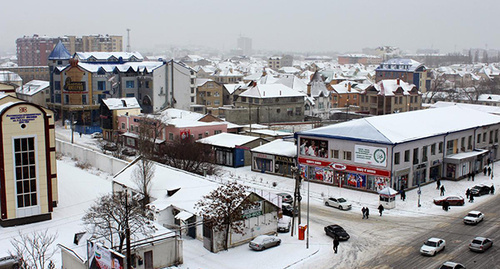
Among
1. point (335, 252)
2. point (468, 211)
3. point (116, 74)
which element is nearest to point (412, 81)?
point (116, 74)

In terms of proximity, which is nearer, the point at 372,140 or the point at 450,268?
the point at 450,268

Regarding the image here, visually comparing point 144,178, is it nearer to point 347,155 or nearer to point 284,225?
point 284,225

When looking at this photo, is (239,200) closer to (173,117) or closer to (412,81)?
(173,117)

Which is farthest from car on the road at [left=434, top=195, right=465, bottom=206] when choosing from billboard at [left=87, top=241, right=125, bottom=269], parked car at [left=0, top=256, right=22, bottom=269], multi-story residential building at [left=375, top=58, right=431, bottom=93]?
multi-story residential building at [left=375, top=58, right=431, bottom=93]

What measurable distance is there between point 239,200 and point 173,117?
31.0m

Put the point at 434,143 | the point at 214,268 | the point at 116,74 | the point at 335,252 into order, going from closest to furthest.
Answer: the point at 214,268 → the point at 335,252 → the point at 434,143 → the point at 116,74

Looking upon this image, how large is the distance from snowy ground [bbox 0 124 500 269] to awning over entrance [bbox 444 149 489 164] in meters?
1.59

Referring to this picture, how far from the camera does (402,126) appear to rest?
3956 cm

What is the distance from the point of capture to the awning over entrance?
3938 centimetres

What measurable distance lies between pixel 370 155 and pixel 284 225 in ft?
34.3

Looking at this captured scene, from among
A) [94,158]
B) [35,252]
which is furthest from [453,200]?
[94,158]

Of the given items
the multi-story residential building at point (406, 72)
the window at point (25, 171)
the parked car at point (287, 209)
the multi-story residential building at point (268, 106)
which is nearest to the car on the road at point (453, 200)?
the parked car at point (287, 209)

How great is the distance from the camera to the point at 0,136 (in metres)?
28.3

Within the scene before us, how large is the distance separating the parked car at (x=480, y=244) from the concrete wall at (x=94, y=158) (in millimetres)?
25078
